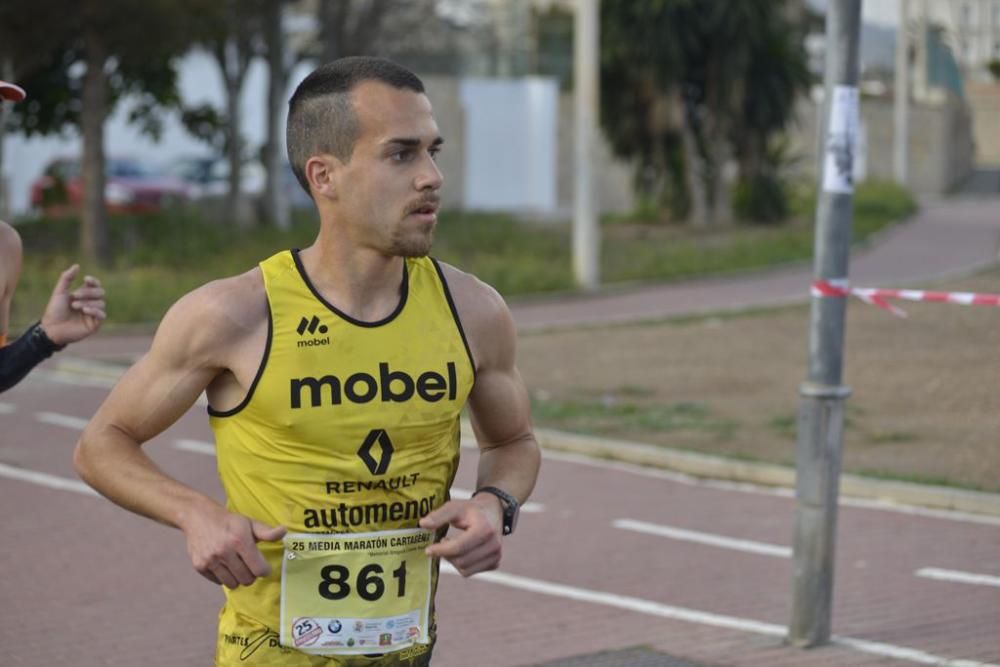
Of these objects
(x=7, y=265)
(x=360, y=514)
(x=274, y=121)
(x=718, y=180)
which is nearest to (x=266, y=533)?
(x=360, y=514)

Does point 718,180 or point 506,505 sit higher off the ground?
point 506,505

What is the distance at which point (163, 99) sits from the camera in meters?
30.4

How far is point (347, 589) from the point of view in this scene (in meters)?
3.61

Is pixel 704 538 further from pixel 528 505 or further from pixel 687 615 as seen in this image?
pixel 687 615

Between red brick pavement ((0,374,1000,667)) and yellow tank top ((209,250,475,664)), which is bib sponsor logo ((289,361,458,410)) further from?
red brick pavement ((0,374,1000,667))

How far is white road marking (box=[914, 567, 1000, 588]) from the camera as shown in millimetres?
8516

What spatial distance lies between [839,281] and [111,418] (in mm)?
4289

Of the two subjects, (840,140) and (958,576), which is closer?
(840,140)

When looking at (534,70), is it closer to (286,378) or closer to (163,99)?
(163,99)

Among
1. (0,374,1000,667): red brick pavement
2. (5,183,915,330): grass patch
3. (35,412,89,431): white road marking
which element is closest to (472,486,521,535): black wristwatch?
(0,374,1000,667): red brick pavement

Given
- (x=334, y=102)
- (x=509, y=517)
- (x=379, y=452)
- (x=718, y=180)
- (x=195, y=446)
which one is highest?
(x=334, y=102)

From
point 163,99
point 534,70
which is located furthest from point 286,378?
point 534,70

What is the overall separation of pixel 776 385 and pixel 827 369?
785 cm

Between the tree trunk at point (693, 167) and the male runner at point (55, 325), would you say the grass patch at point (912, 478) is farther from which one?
the tree trunk at point (693, 167)
